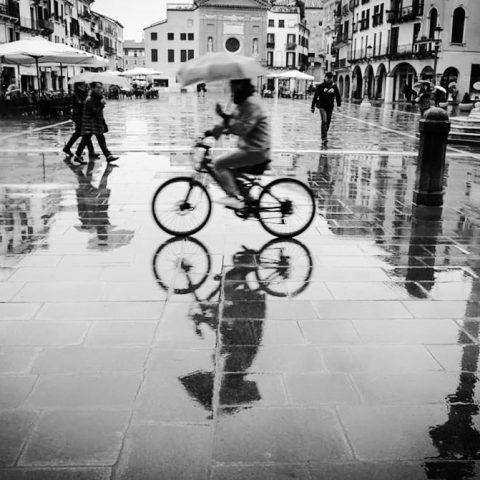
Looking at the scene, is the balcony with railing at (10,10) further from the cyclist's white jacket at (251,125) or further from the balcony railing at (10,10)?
the cyclist's white jacket at (251,125)

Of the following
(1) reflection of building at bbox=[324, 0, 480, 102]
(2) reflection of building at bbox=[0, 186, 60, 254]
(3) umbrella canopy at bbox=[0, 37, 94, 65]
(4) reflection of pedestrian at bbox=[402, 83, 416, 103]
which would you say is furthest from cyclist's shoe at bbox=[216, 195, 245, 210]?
(4) reflection of pedestrian at bbox=[402, 83, 416, 103]

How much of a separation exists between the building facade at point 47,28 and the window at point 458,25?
2514 cm

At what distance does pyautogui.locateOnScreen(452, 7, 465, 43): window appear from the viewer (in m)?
43.3

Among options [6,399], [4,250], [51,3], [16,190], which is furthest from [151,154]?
[51,3]

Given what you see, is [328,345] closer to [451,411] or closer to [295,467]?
[451,411]

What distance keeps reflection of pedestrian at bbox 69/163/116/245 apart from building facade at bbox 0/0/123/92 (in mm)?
17211

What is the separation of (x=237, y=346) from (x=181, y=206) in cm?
266

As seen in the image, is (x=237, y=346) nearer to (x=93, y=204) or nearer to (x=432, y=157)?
(x=93, y=204)

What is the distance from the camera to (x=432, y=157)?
25.0 feet

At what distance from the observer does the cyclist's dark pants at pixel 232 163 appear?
577 cm

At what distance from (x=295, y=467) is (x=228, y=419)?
18.0 inches

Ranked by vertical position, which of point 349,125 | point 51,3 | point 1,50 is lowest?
point 349,125

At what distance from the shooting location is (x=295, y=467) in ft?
8.27

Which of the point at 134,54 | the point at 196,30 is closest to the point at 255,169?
the point at 196,30
